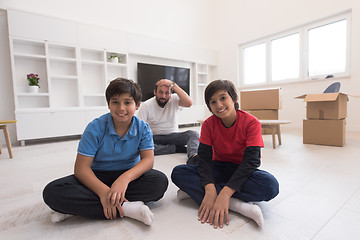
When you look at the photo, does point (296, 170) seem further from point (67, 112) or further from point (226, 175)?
point (67, 112)

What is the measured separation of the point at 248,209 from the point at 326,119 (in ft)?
6.81

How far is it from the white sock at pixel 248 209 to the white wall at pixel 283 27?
360 cm

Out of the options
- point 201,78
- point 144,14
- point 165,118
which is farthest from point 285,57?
point 165,118

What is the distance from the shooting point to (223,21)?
205 inches

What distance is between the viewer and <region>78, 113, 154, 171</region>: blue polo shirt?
0.86m

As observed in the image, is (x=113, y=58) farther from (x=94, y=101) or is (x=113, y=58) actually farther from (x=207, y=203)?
(x=207, y=203)

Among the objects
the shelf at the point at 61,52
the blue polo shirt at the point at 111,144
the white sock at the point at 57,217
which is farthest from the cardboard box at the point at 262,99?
the white sock at the point at 57,217

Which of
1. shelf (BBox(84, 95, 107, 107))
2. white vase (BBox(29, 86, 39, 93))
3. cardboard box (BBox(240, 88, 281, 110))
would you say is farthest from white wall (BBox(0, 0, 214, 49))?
cardboard box (BBox(240, 88, 281, 110))

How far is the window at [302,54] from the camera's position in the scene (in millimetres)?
3465

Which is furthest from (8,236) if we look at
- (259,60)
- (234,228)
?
(259,60)

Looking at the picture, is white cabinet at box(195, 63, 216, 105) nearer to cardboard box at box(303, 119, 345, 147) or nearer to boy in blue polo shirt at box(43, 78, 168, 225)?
cardboard box at box(303, 119, 345, 147)

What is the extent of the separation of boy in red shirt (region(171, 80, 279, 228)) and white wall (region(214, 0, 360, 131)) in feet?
11.4

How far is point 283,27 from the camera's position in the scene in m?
4.04

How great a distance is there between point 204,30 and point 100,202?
5.37m
